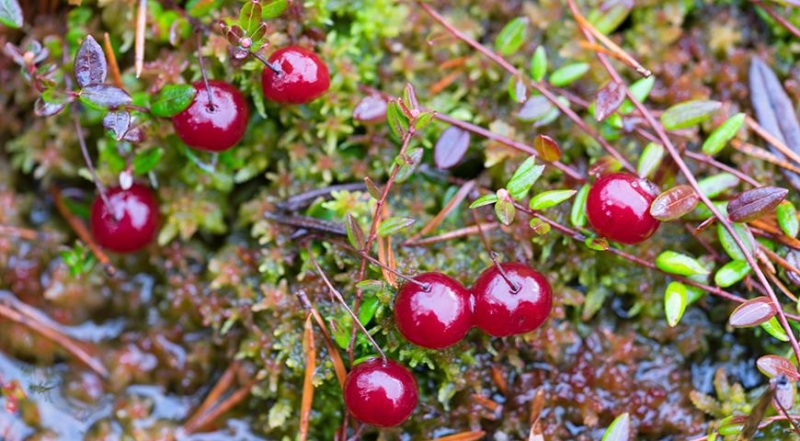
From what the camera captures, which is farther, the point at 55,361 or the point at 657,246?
the point at 55,361

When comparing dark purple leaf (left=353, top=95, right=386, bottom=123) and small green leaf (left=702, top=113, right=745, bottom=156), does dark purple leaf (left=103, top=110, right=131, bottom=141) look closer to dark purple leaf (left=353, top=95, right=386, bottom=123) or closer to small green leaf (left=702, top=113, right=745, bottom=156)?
dark purple leaf (left=353, top=95, right=386, bottom=123)

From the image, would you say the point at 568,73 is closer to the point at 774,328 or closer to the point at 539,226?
the point at 539,226

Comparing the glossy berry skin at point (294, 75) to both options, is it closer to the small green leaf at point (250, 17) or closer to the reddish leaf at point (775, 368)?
the small green leaf at point (250, 17)

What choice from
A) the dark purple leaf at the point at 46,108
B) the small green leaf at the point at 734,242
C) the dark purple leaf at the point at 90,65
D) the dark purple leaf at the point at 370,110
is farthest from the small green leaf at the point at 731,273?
the dark purple leaf at the point at 46,108

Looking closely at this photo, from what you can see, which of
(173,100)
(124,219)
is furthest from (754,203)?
(124,219)

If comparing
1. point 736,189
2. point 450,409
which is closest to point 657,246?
point 736,189

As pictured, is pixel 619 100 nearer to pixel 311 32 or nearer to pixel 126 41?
pixel 311 32

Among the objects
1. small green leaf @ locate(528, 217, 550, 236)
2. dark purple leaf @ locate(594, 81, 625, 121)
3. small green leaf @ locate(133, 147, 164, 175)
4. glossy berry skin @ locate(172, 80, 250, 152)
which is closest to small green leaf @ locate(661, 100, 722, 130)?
dark purple leaf @ locate(594, 81, 625, 121)
